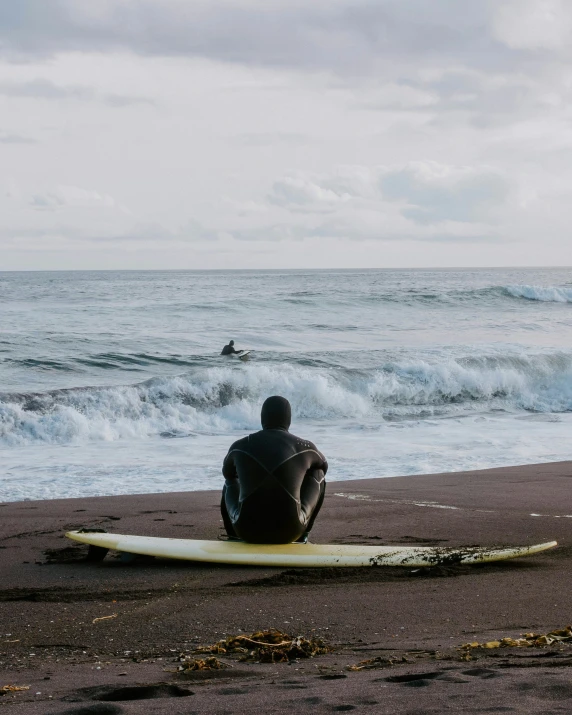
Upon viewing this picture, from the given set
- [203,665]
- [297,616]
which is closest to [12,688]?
[203,665]

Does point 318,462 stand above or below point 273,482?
above

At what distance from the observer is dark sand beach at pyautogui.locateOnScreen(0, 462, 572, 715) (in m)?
3.10

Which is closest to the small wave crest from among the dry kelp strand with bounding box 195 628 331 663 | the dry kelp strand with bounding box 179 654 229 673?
the dry kelp strand with bounding box 195 628 331 663

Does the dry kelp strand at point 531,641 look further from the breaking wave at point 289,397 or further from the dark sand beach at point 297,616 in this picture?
the breaking wave at point 289,397

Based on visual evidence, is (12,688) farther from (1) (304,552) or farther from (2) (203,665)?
(1) (304,552)

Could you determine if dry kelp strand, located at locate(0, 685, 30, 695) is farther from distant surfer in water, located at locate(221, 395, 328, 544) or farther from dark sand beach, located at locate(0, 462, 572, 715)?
distant surfer in water, located at locate(221, 395, 328, 544)

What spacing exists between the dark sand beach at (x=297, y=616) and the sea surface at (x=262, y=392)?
122 inches

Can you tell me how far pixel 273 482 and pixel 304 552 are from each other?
1.83 ft

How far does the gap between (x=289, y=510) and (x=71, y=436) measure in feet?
34.6

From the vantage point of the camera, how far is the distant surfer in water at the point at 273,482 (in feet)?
20.8

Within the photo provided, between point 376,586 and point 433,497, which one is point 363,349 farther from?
point 376,586

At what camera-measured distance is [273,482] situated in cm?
632

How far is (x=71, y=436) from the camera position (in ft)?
52.9

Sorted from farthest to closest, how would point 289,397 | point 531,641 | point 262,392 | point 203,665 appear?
point 262,392
point 289,397
point 531,641
point 203,665
